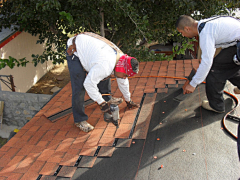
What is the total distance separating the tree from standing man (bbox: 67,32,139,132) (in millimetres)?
1635

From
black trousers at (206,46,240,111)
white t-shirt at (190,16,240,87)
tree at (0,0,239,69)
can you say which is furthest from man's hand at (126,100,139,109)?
tree at (0,0,239,69)

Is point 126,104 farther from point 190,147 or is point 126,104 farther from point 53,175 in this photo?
point 53,175

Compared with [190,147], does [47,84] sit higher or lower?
lower

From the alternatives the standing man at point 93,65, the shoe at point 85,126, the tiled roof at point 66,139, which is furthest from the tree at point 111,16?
the shoe at point 85,126

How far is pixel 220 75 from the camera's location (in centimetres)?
321

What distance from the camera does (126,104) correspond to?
3.98 m

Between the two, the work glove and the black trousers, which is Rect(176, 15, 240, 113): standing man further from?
the work glove

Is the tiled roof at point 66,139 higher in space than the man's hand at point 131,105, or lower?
lower

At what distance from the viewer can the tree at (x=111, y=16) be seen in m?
4.82

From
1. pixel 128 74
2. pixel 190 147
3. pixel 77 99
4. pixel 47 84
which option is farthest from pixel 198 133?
pixel 47 84

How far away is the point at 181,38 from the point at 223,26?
13.6 feet

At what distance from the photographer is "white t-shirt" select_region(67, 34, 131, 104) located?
275 centimetres

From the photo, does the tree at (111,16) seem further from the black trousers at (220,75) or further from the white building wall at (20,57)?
the black trousers at (220,75)

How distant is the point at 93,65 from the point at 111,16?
2.89 meters
